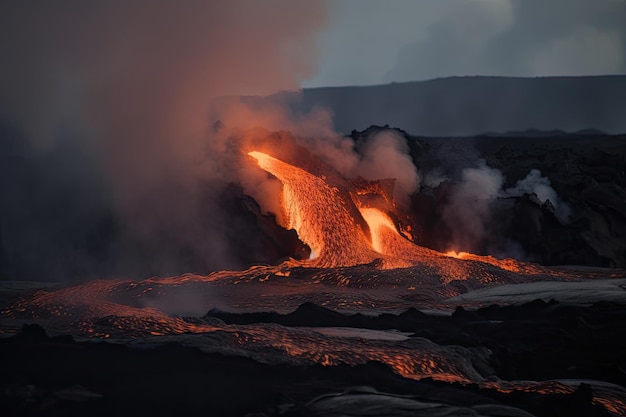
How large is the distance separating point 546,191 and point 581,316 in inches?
497

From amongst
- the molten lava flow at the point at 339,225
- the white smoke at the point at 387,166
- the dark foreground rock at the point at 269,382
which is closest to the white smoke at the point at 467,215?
the white smoke at the point at 387,166

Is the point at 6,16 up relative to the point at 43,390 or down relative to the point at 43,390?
up

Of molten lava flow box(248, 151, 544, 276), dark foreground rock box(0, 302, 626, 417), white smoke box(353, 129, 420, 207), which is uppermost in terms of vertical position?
white smoke box(353, 129, 420, 207)

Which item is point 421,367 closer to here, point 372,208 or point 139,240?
point 139,240

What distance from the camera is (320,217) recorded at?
1398 centimetres

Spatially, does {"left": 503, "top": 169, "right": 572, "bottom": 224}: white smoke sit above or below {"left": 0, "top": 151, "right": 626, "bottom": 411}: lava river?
above

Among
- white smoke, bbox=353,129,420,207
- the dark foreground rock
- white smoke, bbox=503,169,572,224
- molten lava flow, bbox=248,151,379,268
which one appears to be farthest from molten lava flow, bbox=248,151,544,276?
the dark foreground rock

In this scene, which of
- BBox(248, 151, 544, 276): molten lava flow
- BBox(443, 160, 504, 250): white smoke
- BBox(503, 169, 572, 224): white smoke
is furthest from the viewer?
BBox(503, 169, 572, 224): white smoke

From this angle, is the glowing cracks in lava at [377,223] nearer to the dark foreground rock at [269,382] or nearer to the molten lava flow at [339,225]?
the molten lava flow at [339,225]

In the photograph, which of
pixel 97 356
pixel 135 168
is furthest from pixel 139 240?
pixel 97 356

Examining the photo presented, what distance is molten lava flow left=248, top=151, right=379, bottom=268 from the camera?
1326 cm

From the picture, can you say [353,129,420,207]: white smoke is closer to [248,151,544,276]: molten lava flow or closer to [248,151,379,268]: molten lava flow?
[248,151,544,276]: molten lava flow

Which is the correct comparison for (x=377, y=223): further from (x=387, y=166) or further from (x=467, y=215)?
(x=467, y=215)

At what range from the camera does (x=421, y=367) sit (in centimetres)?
623
